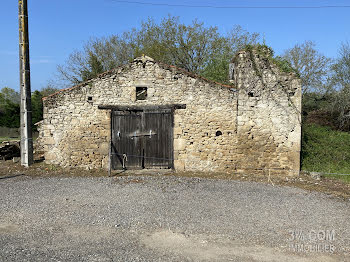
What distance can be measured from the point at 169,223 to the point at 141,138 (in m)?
5.11

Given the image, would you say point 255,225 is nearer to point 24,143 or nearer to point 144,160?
point 144,160

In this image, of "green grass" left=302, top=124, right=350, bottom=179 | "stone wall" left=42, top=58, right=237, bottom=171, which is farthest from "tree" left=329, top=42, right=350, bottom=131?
"stone wall" left=42, top=58, right=237, bottom=171

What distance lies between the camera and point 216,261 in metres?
4.02

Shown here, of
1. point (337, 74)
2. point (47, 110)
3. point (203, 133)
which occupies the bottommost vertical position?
point (203, 133)

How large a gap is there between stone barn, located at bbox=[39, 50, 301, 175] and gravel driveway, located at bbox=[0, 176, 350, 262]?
1.83 metres

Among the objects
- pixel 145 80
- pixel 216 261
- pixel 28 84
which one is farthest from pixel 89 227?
pixel 28 84

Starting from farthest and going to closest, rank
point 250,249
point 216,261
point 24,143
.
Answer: point 24,143
point 250,249
point 216,261

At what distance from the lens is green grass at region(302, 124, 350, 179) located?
1053 cm

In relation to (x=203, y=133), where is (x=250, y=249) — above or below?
below

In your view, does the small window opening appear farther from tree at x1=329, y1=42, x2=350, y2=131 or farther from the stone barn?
tree at x1=329, y1=42, x2=350, y2=131

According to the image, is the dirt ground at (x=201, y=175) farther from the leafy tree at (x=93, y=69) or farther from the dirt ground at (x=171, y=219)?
the leafy tree at (x=93, y=69)

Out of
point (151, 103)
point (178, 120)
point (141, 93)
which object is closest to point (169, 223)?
point (178, 120)

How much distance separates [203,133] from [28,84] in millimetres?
6787

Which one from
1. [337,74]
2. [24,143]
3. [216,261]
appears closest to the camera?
[216,261]
